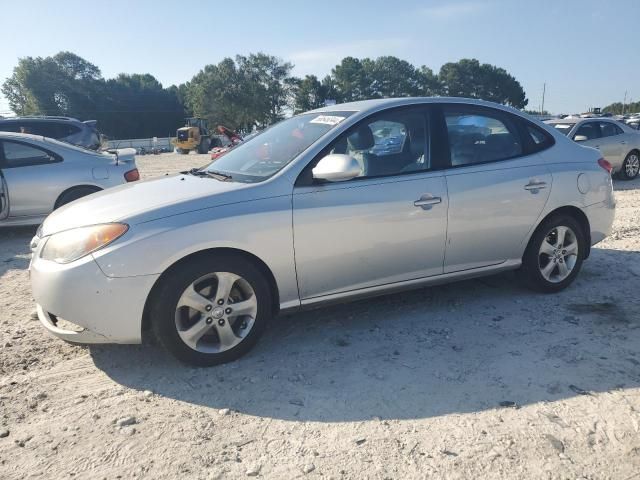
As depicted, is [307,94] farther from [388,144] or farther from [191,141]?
[388,144]

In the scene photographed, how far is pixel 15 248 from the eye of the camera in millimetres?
6668

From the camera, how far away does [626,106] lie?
105062 millimetres

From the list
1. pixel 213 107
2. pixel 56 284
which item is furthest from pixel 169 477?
pixel 213 107

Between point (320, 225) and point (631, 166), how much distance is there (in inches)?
451

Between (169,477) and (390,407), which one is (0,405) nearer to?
(169,477)

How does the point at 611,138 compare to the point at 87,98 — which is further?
the point at 87,98

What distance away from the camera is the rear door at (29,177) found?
691 centimetres

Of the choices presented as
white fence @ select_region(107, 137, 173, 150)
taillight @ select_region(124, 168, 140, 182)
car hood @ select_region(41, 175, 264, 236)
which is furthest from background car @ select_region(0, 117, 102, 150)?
white fence @ select_region(107, 137, 173, 150)

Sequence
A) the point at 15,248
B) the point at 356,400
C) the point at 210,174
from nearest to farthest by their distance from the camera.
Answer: the point at 356,400, the point at 210,174, the point at 15,248

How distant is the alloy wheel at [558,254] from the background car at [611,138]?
25.8 feet

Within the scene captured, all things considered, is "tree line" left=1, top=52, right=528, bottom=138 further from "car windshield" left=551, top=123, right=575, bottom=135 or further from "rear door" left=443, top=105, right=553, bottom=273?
"rear door" left=443, top=105, right=553, bottom=273

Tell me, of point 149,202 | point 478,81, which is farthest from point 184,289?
point 478,81

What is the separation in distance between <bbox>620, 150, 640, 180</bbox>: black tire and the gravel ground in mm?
9151

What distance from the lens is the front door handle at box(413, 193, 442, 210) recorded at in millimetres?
3723
